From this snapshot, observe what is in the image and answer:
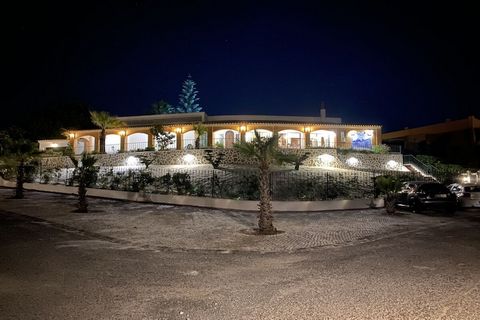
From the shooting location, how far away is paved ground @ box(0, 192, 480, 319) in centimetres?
471

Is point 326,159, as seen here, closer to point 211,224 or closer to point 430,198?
point 430,198

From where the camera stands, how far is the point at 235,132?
34.9 metres

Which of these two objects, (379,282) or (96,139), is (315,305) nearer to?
(379,282)

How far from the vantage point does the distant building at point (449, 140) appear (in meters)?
32.3

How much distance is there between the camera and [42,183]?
79.5 feet

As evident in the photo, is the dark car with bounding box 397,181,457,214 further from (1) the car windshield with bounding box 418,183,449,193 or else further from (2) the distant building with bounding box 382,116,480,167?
(2) the distant building with bounding box 382,116,480,167

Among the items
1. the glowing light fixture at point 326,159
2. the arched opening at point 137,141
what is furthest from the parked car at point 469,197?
the arched opening at point 137,141

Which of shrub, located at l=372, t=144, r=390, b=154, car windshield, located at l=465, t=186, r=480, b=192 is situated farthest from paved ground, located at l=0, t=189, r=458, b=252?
shrub, located at l=372, t=144, r=390, b=154

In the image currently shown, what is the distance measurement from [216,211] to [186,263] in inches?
328

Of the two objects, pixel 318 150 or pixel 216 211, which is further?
pixel 318 150

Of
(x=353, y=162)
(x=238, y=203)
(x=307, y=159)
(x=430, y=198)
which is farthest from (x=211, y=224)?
Result: (x=353, y=162)

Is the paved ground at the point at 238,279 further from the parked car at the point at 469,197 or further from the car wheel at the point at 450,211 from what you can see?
the parked car at the point at 469,197

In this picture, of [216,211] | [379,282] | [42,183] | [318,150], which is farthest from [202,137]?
[379,282]

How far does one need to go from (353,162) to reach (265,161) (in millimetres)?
20103
